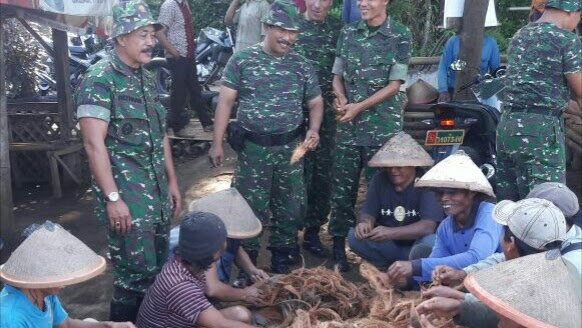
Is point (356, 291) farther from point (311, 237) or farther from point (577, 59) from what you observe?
point (577, 59)

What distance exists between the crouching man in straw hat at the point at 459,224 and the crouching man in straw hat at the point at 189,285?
3.24ft

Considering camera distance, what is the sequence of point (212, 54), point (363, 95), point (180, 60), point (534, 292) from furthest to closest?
point (212, 54) → point (180, 60) → point (363, 95) → point (534, 292)

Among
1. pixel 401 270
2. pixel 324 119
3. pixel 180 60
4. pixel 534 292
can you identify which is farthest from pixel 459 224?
pixel 180 60

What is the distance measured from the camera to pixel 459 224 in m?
3.57

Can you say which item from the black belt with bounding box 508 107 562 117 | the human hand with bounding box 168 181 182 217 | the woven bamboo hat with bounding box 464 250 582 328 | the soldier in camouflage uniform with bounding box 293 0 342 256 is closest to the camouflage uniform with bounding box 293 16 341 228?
the soldier in camouflage uniform with bounding box 293 0 342 256

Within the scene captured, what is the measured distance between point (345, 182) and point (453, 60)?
2.34m

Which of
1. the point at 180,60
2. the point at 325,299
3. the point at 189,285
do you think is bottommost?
the point at 325,299

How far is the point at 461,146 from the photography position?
5262 millimetres

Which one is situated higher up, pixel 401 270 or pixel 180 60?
pixel 180 60

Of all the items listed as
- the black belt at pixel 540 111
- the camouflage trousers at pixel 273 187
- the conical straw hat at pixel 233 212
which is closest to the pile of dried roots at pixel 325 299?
the conical straw hat at pixel 233 212

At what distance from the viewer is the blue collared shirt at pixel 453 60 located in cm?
642

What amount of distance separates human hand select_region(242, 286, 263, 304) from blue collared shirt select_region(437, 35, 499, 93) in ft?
11.5

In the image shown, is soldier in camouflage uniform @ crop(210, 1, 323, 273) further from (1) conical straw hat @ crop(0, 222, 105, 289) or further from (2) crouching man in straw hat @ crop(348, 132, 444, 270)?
(1) conical straw hat @ crop(0, 222, 105, 289)

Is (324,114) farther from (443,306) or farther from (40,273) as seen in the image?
(40,273)
